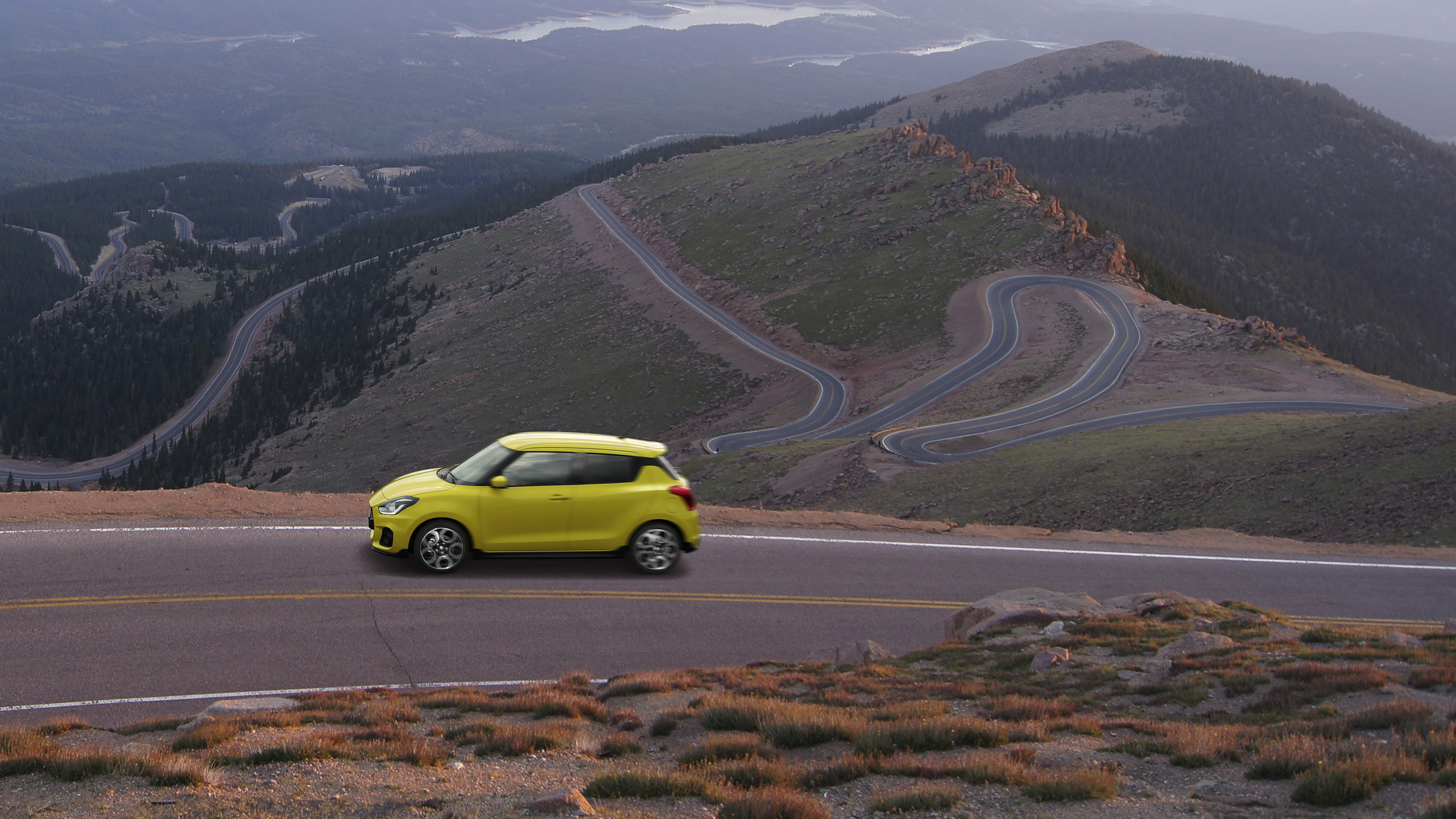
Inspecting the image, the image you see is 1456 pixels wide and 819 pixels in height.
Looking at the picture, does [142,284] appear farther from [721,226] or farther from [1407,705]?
[1407,705]

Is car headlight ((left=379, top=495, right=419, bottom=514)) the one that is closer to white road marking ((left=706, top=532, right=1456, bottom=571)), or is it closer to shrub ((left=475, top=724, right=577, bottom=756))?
shrub ((left=475, top=724, right=577, bottom=756))

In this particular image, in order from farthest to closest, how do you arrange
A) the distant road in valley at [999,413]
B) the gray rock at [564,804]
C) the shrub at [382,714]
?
1. the distant road in valley at [999,413]
2. the shrub at [382,714]
3. the gray rock at [564,804]

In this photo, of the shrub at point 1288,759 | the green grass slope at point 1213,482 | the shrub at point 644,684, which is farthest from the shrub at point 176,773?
the green grass slope at point 1213,482

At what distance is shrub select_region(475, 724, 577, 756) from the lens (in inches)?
370

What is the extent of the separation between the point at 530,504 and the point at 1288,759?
1106cm

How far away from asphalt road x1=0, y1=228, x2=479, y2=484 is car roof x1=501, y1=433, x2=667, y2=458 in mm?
120374

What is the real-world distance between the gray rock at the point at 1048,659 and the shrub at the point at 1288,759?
4834 millimetres

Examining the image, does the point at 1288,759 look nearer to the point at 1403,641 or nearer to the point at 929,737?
the point at 929,737

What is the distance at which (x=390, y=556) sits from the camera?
53.5 feet

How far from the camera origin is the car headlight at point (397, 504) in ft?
49.0

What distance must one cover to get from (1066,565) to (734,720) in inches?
484

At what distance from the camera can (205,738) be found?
927cm

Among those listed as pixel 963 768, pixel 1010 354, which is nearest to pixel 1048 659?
pixel 963 768

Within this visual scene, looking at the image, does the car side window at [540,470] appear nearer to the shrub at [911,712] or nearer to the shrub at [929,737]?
the shrub at [911,712]
